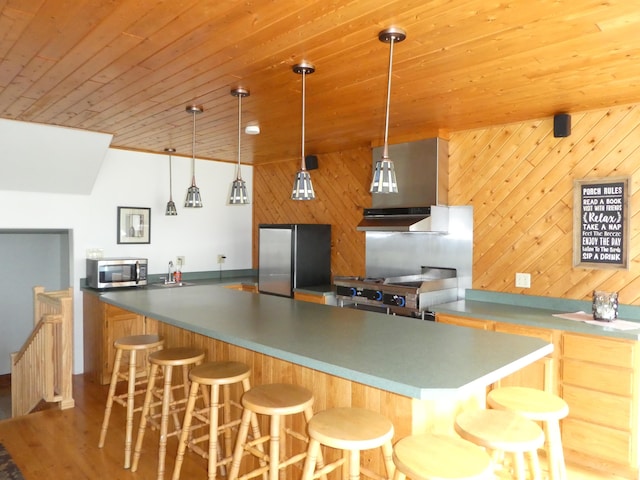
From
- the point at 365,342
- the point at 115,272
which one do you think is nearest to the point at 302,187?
the point at 365,342

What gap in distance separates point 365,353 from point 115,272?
3.54m

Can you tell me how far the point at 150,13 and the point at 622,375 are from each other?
124 inches

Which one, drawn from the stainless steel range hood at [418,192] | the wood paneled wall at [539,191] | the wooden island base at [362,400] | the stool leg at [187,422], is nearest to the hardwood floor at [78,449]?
the stool leg at [187,422]

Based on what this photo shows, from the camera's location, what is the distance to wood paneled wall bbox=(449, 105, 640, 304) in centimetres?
321

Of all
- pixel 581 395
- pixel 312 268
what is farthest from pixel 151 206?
pixel 581 395

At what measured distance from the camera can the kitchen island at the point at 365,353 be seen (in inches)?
64.2

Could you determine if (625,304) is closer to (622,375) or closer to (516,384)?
(622,375)

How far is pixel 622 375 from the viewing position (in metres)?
2.77

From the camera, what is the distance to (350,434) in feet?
5.41

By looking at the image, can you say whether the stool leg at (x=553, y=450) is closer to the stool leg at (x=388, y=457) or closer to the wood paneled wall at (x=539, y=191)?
the stool leg at (x=388, y=457)

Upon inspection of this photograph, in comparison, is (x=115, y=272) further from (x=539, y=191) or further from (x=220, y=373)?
(x=539, y=191)

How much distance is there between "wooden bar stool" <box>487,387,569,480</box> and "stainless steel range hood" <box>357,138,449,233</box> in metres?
1.99

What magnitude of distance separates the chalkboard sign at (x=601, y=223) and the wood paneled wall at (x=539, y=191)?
45 mm

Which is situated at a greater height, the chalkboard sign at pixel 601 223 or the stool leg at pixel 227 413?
the chalkboard sign at pixel 601 223
